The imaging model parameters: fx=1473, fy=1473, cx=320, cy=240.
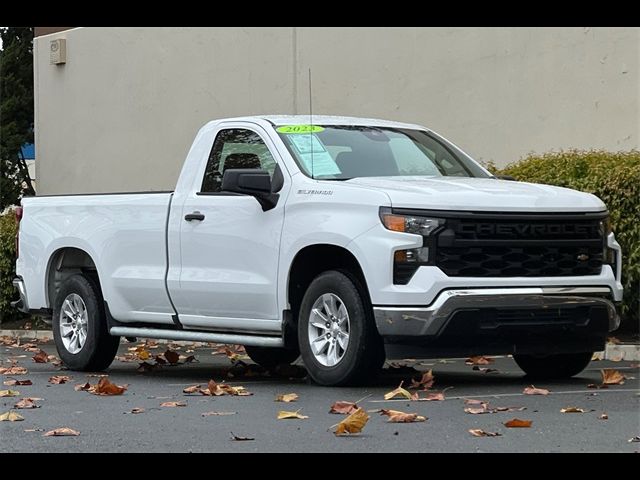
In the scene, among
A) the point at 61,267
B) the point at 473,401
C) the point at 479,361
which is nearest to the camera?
the point at 473,401

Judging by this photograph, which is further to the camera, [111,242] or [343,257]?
[111,242]

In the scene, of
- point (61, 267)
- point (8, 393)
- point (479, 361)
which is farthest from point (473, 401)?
point (61, 267)

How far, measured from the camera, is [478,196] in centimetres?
976

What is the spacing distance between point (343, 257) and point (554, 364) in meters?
1.86

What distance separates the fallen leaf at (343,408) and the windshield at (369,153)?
2.24 m

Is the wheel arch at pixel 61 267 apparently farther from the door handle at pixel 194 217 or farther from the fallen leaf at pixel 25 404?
the fallen leaf at pixel 25 404

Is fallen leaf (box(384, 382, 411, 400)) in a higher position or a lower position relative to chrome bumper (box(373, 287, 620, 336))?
lower

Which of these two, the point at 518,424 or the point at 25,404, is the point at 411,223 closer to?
the point at 518,424

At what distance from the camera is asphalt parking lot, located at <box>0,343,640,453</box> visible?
7367 millimetres

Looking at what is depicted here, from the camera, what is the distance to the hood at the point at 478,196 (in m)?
9.67

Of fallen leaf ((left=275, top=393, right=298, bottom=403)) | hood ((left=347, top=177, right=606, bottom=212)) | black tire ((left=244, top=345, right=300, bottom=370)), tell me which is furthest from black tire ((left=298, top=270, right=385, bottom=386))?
black tire ((left=244, top=345, right=300, bottom=370))

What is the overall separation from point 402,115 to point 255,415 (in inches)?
357

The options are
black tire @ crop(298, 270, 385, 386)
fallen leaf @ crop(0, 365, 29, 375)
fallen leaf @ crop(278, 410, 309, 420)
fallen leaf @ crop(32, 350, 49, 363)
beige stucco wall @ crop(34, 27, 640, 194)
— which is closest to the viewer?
fallen leaf @ crop(278, 410, 309, 420)

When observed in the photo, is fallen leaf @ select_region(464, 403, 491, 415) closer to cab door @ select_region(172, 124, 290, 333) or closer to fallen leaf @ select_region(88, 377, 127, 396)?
cab door @ select_region(172, 124, 290, 333)
